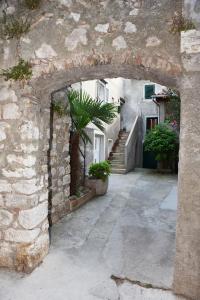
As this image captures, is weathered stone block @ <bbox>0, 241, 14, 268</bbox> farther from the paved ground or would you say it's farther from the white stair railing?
the white stair railing

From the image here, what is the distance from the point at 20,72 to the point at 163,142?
30.0 feet

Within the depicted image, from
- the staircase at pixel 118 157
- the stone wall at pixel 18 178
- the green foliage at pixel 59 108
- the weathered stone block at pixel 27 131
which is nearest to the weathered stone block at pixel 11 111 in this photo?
the stone wall at pixel 18 178

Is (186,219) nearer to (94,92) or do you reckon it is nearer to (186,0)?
(186,0)

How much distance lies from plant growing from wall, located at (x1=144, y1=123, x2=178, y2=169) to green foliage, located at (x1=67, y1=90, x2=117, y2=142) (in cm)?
554

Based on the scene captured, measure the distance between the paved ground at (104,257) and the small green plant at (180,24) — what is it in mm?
2823

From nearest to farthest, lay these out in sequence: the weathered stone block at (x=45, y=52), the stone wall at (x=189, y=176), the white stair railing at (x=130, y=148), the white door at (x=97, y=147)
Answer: the stone wall at (x=189, y=176)
the weathered stone block at (x=45, y=52)
the white door at (x=97, y=147)
the white stair railing at (x=130, y=148)

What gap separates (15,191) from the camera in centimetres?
332

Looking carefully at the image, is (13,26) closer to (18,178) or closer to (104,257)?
(18,178)

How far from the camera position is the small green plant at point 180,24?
105 inches

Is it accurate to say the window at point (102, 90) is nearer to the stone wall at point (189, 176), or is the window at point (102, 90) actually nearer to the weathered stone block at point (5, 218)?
the weathered stone block at point (5, 218)

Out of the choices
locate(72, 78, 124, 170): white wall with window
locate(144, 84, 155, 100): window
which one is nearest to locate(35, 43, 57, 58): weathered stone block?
locate(72, 78, 124, 170): white wall with window

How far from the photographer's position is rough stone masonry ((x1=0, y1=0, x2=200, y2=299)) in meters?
2.70

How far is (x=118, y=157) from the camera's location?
13.1 m

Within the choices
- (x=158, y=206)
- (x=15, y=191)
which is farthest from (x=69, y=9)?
(x=158, y=206)
